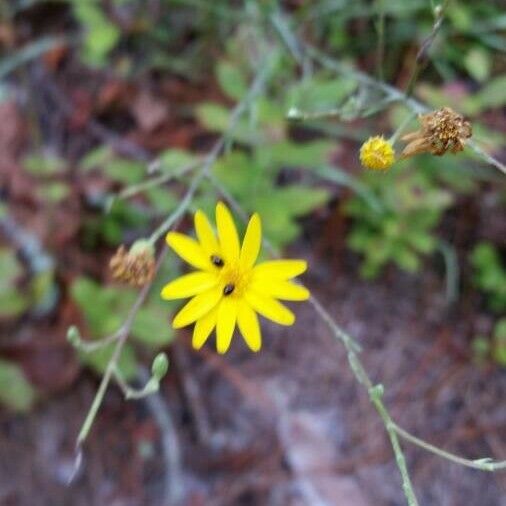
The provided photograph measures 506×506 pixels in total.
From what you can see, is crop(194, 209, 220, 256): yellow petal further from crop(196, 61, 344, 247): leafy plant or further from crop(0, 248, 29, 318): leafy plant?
crop(0, 248, 29, 318): leafy plant

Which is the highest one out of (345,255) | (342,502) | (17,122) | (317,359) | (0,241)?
(17,122)

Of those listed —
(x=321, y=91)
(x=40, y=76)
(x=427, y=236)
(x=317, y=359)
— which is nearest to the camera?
(x=321, y=91)

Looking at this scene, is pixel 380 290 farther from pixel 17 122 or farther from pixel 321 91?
pixel 17 122

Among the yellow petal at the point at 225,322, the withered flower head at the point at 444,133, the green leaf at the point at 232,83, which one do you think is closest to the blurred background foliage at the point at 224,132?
the green leaf at the point at 232,83

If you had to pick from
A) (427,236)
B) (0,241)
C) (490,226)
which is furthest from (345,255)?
(0,241)

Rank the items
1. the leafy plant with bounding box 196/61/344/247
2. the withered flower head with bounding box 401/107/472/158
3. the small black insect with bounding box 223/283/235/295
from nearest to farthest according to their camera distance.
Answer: the withered flower head with bounding box 401/107/472/158, the small black insect with bounding box 223/283/235/295, the leafy plant with bounding box 196/61/344/247

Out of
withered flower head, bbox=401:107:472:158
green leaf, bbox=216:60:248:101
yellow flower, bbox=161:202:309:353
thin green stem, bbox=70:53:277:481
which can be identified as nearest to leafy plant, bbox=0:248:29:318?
thin green stem, bbox=70:53:277:481
